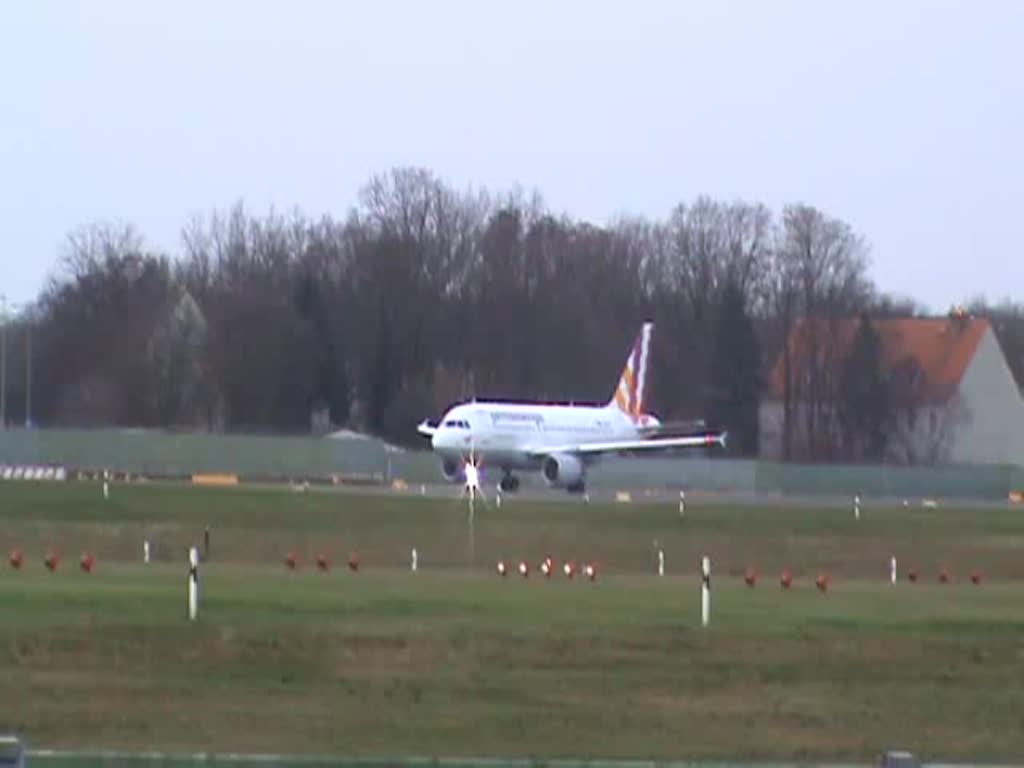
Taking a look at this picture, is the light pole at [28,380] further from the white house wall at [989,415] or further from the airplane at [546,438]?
the white house wall at [989,415]

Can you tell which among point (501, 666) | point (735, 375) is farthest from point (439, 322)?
point (501, 666)

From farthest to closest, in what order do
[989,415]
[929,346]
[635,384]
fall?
[929,346], [989,415], [635,384]

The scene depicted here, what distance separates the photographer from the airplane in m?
82.1

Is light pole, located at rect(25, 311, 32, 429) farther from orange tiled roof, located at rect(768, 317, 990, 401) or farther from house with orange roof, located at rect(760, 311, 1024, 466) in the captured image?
orange tiled roof, located at rect(768, 317, 990, 401)

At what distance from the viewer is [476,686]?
81.4 ft

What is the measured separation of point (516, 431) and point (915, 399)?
134 feet

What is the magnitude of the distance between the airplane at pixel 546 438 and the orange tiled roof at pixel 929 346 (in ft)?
103

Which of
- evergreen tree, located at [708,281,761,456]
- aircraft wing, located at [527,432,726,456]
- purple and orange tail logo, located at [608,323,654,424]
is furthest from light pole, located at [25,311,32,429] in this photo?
evergreen tree, located at [708,281,761,456]

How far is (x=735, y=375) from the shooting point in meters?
117

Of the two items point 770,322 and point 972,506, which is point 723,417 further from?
point 972,506

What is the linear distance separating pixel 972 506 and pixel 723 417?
3722cm

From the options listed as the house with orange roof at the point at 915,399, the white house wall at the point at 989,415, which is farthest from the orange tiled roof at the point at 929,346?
the white house wall at the point at 989,415

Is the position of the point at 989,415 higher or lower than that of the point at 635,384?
higher

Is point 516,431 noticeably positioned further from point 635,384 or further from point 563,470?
point 635,384
